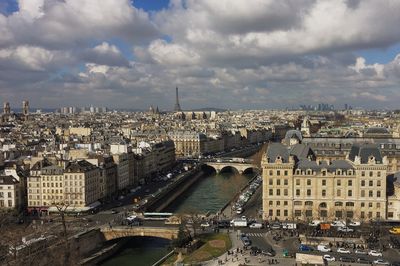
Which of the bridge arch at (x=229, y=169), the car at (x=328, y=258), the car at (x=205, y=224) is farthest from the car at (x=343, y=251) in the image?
the bridge arch at (x=229, y=169)

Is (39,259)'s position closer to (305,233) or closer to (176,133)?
(305,233)

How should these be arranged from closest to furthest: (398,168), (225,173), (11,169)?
(11,169)
(398,168)
(225,173)

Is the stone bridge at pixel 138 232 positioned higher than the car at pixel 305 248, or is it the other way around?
the car at pixel 305 248

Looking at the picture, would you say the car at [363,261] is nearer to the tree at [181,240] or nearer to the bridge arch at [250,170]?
the tree at [181,240]

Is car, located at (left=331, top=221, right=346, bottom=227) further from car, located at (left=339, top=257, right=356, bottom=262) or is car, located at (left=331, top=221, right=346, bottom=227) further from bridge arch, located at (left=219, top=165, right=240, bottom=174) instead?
bridge arch, located at (left=219, top=165, right=240, bottom=174)

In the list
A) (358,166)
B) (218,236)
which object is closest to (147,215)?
(218,236)

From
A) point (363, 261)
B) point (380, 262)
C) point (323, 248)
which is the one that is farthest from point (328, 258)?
point (380, 262)

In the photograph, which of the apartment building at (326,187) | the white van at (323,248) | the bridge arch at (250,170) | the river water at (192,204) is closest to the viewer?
the white van at (323,248)
